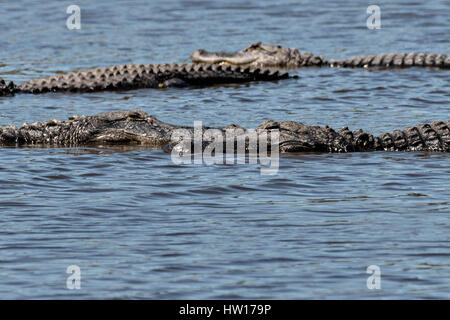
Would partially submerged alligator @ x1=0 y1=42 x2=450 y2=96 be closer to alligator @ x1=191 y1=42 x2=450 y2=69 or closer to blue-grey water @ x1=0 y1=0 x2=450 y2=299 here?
alligator @ x1=191 y1=42 x2=450 y2=69

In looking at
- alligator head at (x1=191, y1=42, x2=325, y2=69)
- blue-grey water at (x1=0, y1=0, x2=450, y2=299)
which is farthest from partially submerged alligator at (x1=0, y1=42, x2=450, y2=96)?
blue-grey water at (x1=0, y1=0, x2=450, y2=299)

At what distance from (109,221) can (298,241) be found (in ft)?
5.05

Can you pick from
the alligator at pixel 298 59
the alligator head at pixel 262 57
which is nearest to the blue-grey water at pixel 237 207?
the alligator at pixel 298 59

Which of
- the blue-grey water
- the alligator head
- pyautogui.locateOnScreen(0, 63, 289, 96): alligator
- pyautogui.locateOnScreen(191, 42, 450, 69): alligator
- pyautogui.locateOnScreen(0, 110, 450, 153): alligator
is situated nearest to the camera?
the blue-grey water

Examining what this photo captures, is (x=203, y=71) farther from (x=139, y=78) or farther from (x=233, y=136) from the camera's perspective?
(x=233, y=136)

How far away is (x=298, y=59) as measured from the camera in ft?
55.5

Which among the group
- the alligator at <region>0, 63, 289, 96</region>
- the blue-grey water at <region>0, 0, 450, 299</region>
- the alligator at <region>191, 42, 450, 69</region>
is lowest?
the blue-grey water at <region>0, 0, 450, 299</region>

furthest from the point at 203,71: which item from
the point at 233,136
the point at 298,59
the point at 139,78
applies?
the point at 233,136

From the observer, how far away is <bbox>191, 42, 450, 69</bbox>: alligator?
52.2ft

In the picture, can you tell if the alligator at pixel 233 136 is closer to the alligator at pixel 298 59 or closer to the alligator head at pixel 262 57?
the alligator at pixel 298 59

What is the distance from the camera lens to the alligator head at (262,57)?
55.4 feet

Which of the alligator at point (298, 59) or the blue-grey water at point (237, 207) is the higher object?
the alligator at point (298, 59)

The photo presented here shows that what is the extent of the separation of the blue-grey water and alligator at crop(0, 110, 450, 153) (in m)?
0.22

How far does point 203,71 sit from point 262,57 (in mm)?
2805
